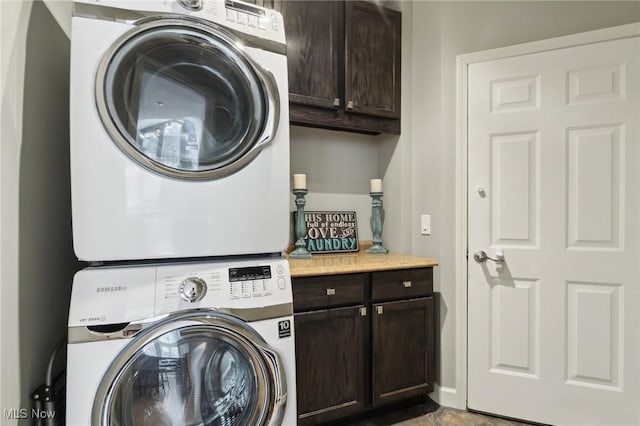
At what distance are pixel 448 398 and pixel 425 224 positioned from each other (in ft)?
3.51

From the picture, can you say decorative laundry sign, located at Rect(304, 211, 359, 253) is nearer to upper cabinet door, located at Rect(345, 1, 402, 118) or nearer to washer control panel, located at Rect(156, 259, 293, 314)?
upper cabinet door, located at Rect(345, 1, 402, 118)

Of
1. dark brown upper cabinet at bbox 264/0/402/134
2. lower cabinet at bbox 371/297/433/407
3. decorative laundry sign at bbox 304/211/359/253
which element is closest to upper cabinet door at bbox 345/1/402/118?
dark brown upper cabinet at bbox 264/0/402/134

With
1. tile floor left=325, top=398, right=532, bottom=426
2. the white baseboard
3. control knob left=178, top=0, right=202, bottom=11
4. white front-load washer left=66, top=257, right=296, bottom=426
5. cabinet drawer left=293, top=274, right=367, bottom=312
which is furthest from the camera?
the white baseboard

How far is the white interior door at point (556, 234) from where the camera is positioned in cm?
173

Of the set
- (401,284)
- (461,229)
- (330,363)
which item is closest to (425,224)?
(461,229)

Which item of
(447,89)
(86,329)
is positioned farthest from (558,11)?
(86,329)

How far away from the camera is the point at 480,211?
201 cm

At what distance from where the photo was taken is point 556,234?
1846 millimetres

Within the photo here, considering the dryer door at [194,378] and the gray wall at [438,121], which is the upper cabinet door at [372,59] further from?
the dryer door at [194,378]

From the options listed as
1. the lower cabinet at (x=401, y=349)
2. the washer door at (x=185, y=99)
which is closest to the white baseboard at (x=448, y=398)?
the lower cabinet at (x=401, y=349)

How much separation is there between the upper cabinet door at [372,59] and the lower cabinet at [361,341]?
1.06 meters

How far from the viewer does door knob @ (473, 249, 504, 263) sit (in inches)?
76.9

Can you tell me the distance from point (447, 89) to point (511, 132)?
1.53 feet

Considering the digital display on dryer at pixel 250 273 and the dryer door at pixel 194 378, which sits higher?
the digital display on dryer at pixel 250 273
